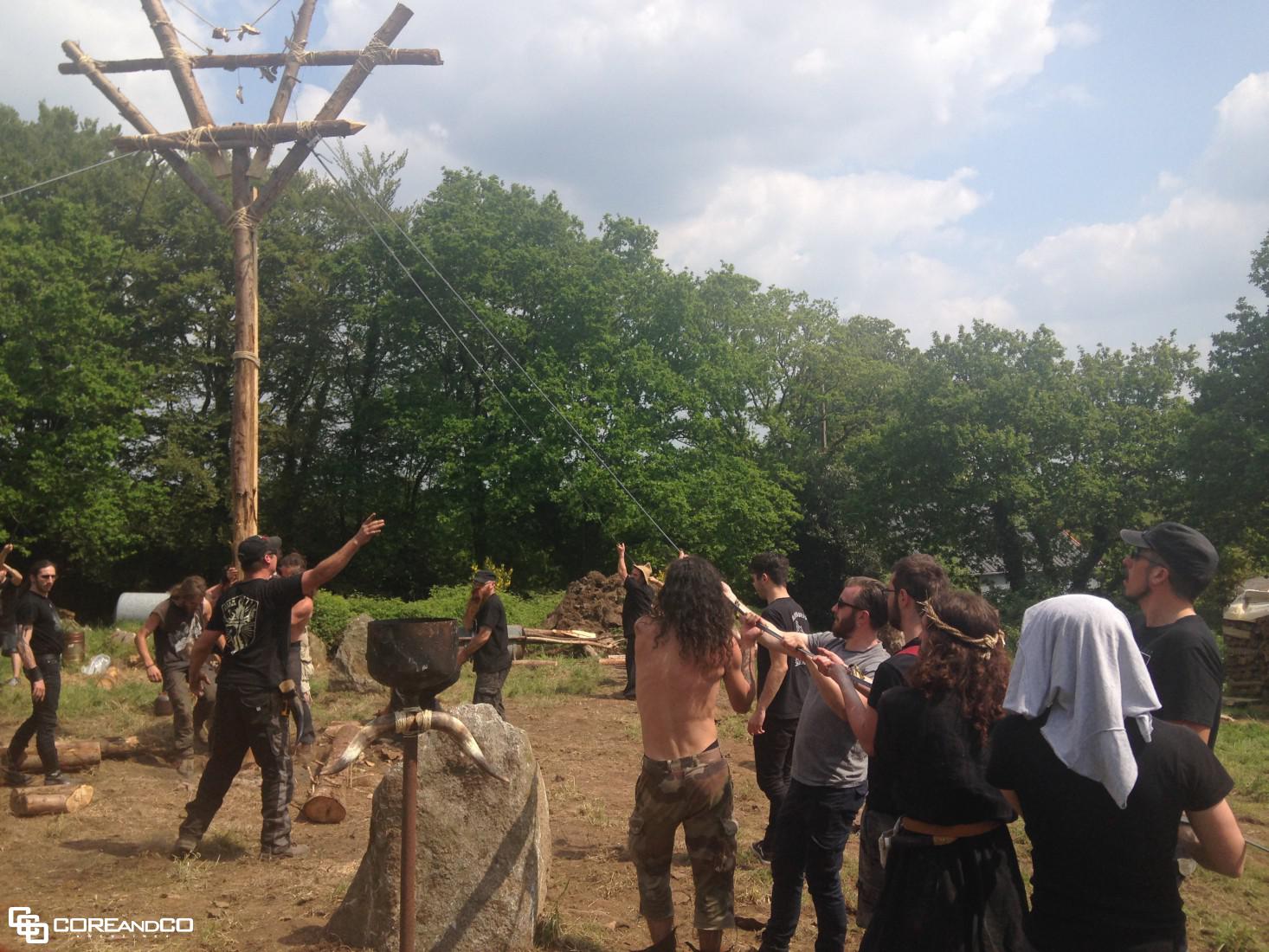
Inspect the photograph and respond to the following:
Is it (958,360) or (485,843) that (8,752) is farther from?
(958,360)

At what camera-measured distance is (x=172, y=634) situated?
29.2ft

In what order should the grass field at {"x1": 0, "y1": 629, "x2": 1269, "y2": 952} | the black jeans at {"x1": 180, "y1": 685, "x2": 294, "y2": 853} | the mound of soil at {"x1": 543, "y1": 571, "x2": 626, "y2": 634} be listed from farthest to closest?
the mound of soil at {"x1": 543, "y1": 571, "x2": 626, "y2": 634}
the black jeans at {"x1": 180, "y1": 685, "x2": 294, "y2": 853}
the grass field at {"x1": 0, "y1": 629, "x2": 1269, "y2": 952}

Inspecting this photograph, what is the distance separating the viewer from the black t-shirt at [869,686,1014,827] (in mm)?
2760

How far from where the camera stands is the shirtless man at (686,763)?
3.97 metres

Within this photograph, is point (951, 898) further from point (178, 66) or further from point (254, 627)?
point (178, 66)

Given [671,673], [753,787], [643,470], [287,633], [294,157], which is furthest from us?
[643,470]

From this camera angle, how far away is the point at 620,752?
1006 centimetres

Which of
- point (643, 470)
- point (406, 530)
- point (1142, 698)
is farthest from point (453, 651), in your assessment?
point (406, 530)

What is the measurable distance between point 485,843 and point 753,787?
15.1ft

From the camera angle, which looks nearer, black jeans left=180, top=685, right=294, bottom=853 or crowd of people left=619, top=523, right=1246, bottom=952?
crowd of people left=619, top=523, right=1246, bottom=952

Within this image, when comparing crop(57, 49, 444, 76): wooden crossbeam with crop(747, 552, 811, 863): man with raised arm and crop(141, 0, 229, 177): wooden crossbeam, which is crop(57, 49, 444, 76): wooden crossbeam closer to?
crop(141, 0, 229, 177): wooden crossbeam

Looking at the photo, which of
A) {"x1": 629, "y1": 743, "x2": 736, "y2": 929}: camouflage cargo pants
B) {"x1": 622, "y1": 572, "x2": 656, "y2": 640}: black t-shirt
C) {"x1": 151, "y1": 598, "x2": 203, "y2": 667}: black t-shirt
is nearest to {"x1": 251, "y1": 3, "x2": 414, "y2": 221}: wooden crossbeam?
{"x1": 151, "y1": 598, "x2": 203, "y2": 667}: black t-shirt

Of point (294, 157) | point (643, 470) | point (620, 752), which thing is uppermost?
point (294, 157)

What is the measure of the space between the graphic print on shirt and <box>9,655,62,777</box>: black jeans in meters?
2.90
